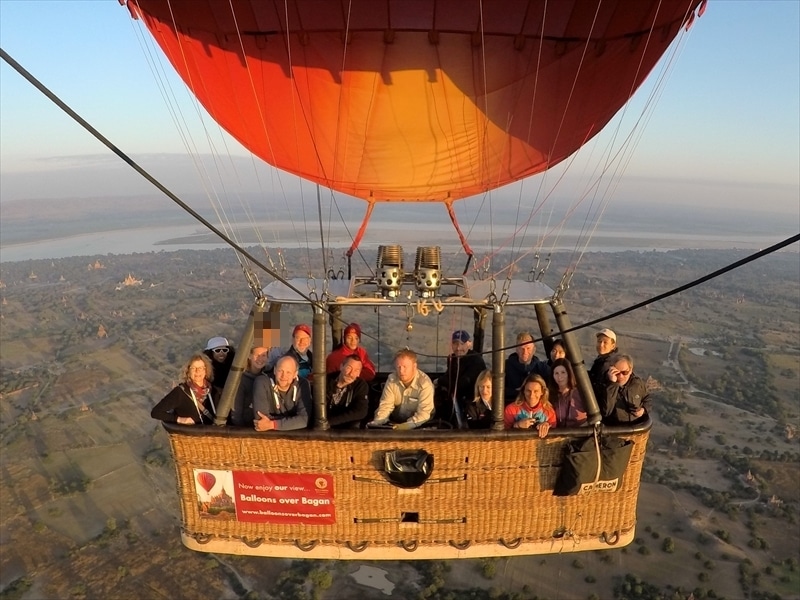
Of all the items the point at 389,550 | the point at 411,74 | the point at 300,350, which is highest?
the point at 411,74

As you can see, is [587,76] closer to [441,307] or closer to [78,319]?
[441,307]

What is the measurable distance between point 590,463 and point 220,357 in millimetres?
2793

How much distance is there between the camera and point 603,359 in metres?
3.99

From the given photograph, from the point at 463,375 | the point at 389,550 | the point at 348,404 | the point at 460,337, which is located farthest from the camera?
the point at 460,337

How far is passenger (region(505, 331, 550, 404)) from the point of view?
14.0 ft

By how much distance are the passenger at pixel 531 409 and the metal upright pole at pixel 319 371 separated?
1217 mm

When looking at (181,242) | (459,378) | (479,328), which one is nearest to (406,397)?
(459,378)

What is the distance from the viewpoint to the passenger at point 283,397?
135 inches

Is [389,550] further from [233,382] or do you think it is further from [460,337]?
[460,337]

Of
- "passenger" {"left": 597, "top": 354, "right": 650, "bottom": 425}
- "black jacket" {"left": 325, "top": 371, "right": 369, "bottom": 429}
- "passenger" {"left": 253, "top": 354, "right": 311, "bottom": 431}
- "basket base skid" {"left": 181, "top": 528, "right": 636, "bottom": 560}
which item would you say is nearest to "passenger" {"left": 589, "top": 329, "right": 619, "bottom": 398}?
"passenger" {"left": 597, "top": 354, "right": 650, "bottom": 425}

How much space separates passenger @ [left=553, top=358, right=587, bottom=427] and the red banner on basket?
1.69 metres

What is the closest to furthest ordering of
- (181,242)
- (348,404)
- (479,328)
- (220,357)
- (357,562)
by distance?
(348,404) → (220,357) → (479,328) → (357,562) → (181,242)

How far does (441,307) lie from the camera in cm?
350

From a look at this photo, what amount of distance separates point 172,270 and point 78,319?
3088 cm
